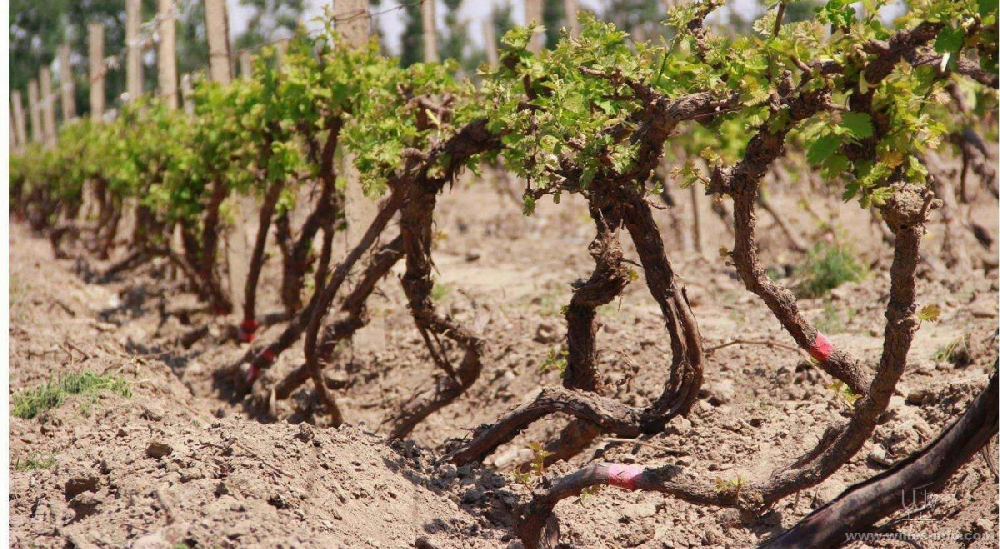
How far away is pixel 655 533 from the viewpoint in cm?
417

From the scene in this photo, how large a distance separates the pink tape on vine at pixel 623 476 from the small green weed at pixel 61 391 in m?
2.84

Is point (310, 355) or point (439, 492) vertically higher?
point (310, 355)

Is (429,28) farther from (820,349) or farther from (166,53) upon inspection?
(820,349)

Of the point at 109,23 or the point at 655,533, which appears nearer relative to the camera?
the point at 655,533

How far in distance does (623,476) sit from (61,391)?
3027mm

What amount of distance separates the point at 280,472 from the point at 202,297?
6.25 meters

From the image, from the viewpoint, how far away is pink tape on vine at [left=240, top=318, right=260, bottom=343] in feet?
26.5

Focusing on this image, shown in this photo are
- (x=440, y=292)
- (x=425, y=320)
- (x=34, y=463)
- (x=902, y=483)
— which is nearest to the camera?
(x=902, y=483)

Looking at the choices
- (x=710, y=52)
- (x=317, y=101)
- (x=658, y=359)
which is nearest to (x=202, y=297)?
(x=317, y=101)

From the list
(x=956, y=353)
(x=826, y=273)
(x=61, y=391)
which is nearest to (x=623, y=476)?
(x=956, y=353)

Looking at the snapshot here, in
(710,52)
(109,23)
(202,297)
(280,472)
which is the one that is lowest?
(280,472)

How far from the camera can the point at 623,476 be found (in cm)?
356

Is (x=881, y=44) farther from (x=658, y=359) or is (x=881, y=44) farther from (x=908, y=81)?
(x=658, y=359)

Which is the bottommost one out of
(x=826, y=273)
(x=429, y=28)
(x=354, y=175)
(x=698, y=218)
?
(x=826, y=273)
